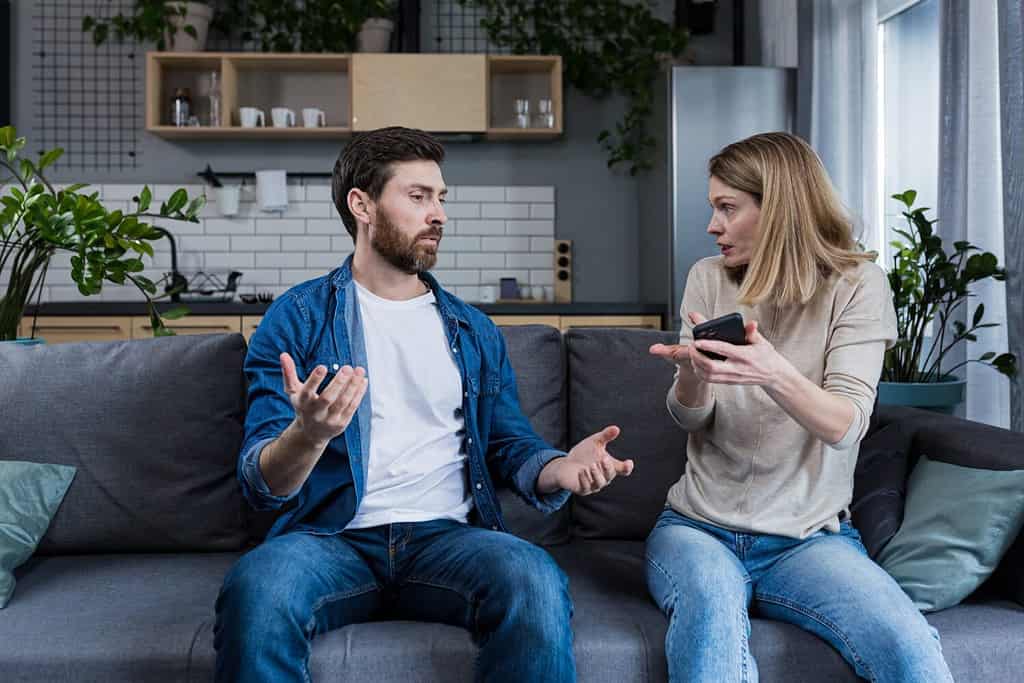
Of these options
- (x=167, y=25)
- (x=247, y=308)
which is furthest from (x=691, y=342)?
(x=167, y=25)

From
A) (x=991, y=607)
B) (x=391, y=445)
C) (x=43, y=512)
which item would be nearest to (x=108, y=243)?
(x=43, y=512)

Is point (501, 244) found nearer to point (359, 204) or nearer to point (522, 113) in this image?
point (522, 113)

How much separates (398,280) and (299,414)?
0.59 metres

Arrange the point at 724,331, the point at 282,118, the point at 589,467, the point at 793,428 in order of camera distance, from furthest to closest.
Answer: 1. the point at 282,118
2. the point at 793,428
3. the point at 589,467
4. the point at 724,331

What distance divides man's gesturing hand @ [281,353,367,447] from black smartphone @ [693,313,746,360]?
20.6 inches

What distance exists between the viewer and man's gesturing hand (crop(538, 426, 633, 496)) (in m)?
1.65

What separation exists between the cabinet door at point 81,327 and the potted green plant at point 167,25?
1.38 metres

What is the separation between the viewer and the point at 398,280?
2010mm

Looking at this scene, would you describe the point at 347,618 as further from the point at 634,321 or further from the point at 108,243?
the point at 634,321

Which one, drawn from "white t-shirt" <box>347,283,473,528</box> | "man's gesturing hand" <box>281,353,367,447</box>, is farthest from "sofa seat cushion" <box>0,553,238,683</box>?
"man's gesturing hand" <box>281,353,367,447</box>

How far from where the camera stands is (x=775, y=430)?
178cm

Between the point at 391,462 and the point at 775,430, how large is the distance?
673 mm

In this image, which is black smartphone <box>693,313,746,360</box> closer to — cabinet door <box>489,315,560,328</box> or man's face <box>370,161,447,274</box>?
man's face <box>370,161,447,274</box>

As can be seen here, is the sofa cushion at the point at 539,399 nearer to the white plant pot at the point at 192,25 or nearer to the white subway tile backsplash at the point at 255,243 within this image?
the white subway tile backsplash at the point at 255,243
